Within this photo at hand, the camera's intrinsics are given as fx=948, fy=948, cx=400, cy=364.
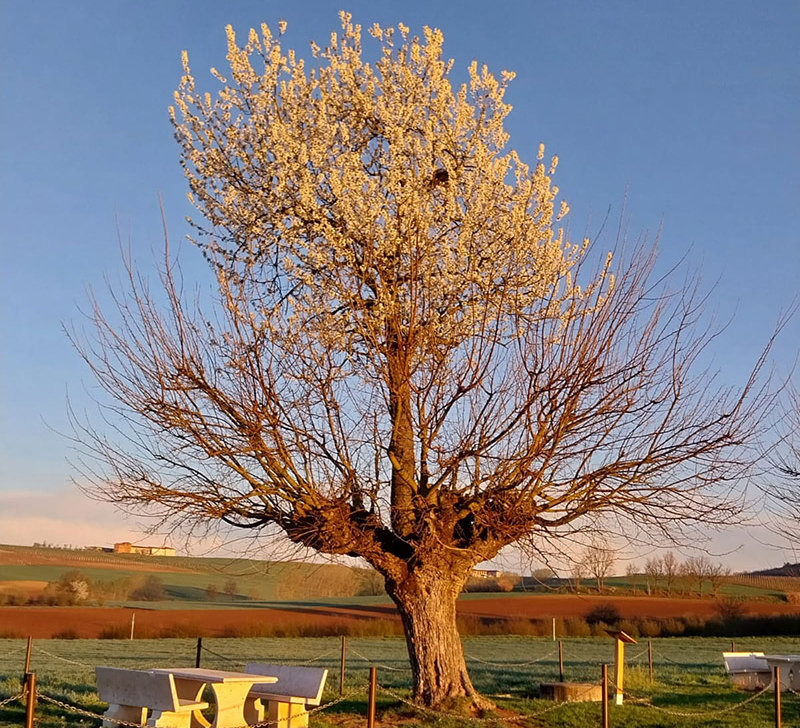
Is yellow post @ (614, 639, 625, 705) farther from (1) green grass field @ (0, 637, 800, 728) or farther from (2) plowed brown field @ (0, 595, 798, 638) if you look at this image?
(2) plowed brown field @ (0, 595, 798, 638)

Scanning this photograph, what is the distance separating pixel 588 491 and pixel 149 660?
23.4m

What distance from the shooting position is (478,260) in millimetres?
14547

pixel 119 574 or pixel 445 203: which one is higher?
pixel 445 203

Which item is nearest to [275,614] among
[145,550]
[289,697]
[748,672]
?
[145,550]

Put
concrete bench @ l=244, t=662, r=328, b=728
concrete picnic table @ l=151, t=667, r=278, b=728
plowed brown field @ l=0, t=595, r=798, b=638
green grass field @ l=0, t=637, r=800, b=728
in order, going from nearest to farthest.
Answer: concrete picnic table @ l=151, t=667, r=278, b=728 → concrete bench @ l=244, t=662, r=328, b=728 → green grass field @ l=0, t=637, r=800, b=728 → plowed brown field @ l=0, t=595, r=798, b=638

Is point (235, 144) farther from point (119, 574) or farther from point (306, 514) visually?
point (119, 574)

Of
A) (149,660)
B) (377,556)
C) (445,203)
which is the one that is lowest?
(149,660)

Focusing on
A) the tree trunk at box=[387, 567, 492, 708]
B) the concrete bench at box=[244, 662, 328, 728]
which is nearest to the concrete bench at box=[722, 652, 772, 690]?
the tree trunk at box=[387, 567, 492, 708]

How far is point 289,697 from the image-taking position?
43.1 ft

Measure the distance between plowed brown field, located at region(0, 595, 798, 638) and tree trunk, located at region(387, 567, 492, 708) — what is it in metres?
36.9

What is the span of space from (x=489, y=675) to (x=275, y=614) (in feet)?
121

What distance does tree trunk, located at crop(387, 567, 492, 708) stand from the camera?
14.2 m

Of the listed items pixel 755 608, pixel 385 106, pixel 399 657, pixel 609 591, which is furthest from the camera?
pixel 609 591

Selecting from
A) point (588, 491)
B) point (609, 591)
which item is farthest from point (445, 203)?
point (609, 591)
